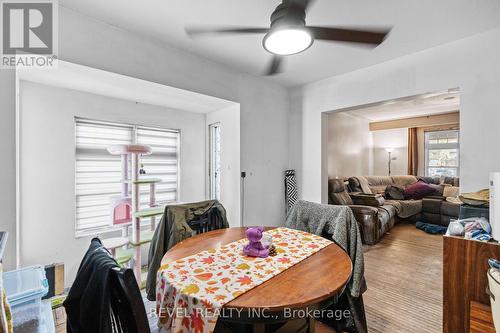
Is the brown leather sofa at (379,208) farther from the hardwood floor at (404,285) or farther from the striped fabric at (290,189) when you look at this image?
the striped fabric at (290,189)

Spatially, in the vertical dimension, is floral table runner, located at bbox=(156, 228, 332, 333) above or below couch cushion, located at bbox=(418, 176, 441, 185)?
below

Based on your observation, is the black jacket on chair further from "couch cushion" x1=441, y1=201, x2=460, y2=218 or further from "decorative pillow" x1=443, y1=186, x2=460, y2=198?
"decorative pillow" x1=443, y1=186, x2=460, y2=198

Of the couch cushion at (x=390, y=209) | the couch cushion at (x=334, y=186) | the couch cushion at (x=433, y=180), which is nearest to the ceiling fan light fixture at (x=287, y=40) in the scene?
the couch cushion at (x=334, y=186)

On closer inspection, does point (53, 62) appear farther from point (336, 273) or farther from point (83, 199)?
point (336, 273)

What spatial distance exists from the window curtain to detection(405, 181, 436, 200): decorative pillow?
4.44ft

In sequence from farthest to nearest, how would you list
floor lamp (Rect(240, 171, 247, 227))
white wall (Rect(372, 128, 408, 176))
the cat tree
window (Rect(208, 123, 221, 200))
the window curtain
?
white wall (Rect(372, 128, 408, 176)) → the window curtain → window (Rect(208, 123, 221, 200)) → floor lamp (Rect(240, 171, 247, 227)) → the cat tree

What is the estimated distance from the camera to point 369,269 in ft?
9.22

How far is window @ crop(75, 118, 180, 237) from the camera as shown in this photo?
276 cm

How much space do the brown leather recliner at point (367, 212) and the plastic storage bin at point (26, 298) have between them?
12.1ft

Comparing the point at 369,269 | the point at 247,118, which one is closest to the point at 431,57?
the point at 247,118

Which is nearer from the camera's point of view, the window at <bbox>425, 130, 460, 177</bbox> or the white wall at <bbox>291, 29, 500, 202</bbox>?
the white wall at <bbox>291, 29, 500, 202</bbox>

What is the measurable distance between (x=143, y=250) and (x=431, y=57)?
424cm

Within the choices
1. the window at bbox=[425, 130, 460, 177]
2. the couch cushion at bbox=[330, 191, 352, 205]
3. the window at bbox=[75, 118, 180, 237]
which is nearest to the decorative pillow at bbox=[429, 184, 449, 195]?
the window at bbox=[425, 130, 460, 177]

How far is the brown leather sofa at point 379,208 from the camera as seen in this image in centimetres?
363
